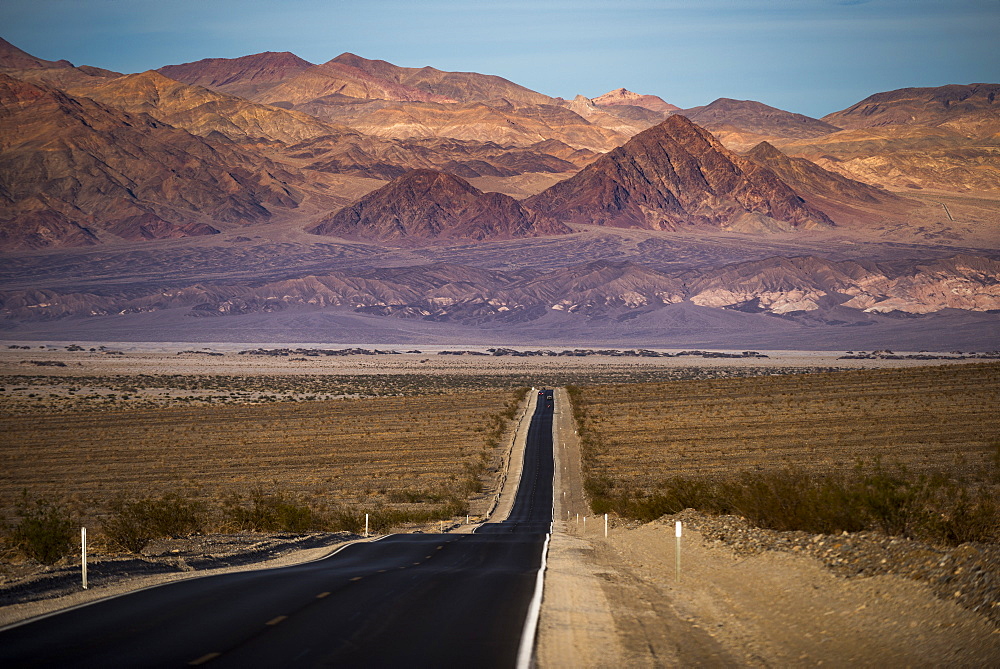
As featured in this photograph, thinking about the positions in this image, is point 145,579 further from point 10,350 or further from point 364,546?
point 10,350

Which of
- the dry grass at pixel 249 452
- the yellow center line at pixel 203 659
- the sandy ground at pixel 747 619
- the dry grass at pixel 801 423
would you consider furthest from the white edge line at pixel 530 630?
the dry grass at pixel 801 423

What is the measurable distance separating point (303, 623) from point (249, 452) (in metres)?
49.1

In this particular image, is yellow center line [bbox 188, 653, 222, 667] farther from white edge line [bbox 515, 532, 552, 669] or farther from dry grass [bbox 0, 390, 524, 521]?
dry grass [bbox 0, 390, 524, 521]

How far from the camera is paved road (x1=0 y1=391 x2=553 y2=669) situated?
10445 millimetres

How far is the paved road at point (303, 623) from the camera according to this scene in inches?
411

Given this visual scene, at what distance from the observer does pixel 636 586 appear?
17.3 metres

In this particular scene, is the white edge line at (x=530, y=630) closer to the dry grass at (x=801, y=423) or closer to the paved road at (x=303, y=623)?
the paved road at (x=303, y=623)

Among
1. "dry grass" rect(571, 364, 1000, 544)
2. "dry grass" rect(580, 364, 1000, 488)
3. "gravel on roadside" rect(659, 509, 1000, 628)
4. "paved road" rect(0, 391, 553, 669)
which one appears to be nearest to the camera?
"paved road" rect(0, 391, 553, 669)

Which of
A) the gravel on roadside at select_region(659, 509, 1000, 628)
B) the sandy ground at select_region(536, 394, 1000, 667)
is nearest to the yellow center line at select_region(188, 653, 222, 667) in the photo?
the sandy ground at select_region(536, 394, 1000, 667)

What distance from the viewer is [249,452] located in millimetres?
59656

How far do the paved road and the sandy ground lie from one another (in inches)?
33.6

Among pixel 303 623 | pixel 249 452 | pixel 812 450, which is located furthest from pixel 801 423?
pixel 303 623

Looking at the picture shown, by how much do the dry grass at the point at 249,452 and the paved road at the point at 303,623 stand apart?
23.2 metres

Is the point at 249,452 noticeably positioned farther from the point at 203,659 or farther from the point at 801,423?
the point at 203,659
